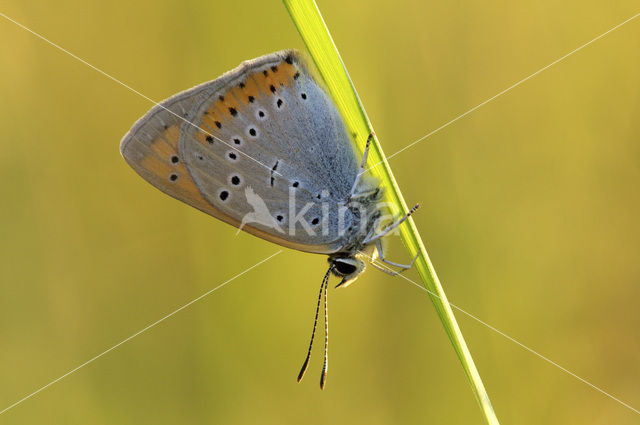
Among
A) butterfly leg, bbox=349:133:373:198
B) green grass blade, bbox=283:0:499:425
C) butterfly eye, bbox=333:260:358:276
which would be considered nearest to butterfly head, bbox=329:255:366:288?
butterfly eye, bbox=333:260:358:276

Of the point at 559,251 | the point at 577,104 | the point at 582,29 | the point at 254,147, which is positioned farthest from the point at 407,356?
the point at 582,29

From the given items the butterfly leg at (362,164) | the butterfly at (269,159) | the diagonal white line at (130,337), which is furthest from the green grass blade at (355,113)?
the diagonal white line at (130,337)

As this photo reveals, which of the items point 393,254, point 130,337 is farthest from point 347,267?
point 130,337

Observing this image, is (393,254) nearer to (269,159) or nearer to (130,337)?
(269,159)

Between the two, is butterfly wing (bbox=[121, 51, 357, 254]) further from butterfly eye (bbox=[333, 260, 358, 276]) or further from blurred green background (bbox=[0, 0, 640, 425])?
blurred green background (bbox=[0, 0, 640, 425])

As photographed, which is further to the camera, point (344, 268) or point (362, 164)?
point (344, 268)

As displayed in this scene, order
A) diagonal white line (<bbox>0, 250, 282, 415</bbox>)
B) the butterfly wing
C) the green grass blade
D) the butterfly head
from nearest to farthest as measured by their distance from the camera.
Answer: the green grass blade < the butterfly wing < the butterfly head < diagonal white line (<bbox>0, 250, 282, 415</bbox>)

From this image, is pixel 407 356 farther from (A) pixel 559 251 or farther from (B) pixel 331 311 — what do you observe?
(A) pixel 559 251
